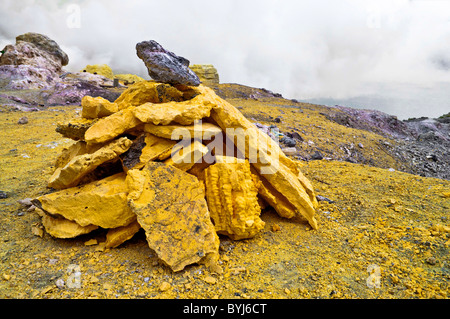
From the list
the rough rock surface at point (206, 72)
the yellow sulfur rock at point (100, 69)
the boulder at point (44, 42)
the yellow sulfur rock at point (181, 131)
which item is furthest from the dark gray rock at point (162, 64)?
the yellow sulfur rock at point (100, 69)

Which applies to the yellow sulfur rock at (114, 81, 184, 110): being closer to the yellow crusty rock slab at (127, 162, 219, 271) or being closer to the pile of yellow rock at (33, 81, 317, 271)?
the pile of yellow rock at (33, 81, 317, 271)

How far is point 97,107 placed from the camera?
525 cm

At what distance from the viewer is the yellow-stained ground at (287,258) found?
3.13 m

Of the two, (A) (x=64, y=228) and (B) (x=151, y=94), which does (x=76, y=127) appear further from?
(A) (x=64, y=228)

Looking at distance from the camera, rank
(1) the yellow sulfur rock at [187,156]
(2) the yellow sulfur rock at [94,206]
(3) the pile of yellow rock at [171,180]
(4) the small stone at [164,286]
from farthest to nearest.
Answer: (1) the yellow sulfur rock at [187,156], (2) the yellow sulfur rock at [94,206], (3) the pile of yellow rock at [171,180], (4) the small stone at [164,286]

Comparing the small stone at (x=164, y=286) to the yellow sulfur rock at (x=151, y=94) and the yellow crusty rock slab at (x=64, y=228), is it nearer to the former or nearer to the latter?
the yellow crusty rock slab at (x=64, y=228)

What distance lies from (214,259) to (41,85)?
29153 millimetres

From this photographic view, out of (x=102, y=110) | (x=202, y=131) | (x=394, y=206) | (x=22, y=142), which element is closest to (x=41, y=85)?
(x=22, y=142)

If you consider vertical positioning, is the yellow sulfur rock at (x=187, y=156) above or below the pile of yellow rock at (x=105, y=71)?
below

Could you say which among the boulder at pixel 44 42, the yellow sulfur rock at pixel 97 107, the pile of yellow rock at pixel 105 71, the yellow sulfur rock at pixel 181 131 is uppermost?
the pile of yellow rock at pixel 105 71

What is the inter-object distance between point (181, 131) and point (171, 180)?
37.8 inches

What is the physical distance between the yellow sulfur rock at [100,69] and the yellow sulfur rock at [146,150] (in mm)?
48081

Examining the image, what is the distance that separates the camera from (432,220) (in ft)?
Result: 15.0

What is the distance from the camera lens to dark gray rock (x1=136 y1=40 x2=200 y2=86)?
16.7 ft
